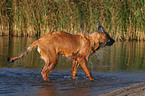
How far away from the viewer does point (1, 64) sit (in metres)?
9.55

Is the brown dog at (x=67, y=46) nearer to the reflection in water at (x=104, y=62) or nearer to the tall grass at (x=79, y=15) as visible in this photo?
the reflection in water at (x=104, y=62)

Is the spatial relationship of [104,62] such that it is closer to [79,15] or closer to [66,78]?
[66,78]

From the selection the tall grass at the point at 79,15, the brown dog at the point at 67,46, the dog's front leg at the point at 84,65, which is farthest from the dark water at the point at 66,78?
the tall grass at the point at 79,15

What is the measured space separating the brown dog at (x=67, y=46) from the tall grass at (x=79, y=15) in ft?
27.7

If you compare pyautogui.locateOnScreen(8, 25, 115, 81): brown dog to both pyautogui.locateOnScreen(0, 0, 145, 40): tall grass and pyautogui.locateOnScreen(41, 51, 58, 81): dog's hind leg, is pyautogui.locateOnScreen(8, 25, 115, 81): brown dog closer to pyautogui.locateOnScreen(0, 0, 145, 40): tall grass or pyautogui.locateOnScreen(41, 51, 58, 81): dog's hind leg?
pyautogui.locateOnScreen(41, 51, 58, 81): dog's hind leg

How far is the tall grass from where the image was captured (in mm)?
16766

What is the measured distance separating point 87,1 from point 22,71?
355 inches

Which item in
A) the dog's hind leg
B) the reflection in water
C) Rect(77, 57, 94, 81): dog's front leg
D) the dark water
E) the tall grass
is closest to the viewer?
the dark water

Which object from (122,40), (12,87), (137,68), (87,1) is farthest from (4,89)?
(122,40)

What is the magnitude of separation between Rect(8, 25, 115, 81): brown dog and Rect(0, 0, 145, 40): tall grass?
27.7 ft

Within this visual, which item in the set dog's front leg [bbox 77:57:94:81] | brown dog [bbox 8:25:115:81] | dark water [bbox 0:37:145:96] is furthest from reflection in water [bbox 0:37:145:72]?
dog's front leg [bbox 77:57:94:81]

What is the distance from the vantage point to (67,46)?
762cm

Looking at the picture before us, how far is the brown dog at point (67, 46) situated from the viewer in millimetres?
7418

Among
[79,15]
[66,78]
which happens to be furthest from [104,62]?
[79,15]
